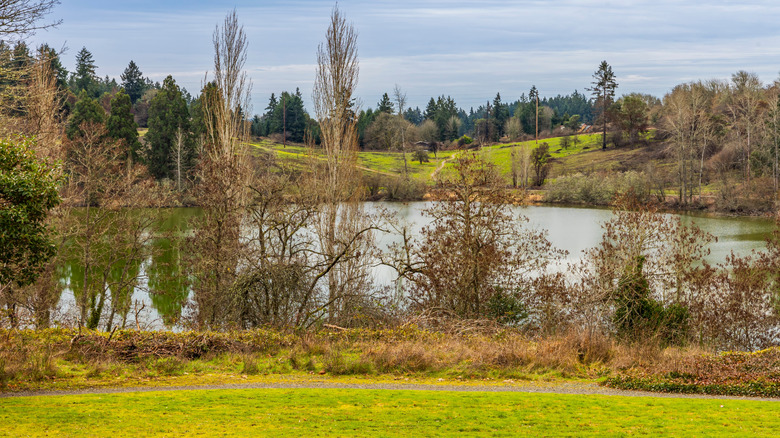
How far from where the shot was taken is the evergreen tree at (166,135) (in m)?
58.7

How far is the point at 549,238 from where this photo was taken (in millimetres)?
34469

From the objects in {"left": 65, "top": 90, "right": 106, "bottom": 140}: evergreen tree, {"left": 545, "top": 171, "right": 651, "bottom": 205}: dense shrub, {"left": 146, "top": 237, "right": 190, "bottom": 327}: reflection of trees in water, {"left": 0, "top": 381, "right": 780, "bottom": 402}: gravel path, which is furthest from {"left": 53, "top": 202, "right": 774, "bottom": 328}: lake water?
{"left": 65, "top": 90, "right": 106, "bottom": 140}: evergreen tree

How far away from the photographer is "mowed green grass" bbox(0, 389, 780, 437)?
848cm

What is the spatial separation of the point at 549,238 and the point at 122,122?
1560 inches

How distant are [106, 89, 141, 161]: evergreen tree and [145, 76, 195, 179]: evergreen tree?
3.92 meters

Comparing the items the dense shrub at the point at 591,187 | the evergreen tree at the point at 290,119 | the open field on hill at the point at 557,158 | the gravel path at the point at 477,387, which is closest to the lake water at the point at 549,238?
the gravel path at the point at 477,387

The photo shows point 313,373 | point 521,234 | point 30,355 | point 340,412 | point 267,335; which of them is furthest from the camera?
point 521,234

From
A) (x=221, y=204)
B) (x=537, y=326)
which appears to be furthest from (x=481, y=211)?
(x=221, y=204)

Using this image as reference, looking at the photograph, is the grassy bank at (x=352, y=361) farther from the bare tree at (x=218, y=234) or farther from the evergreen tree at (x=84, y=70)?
the evergreen tree at (x=84, y=70)

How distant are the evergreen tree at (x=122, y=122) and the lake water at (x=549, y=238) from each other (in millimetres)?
8261

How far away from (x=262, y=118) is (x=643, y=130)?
6460 centimetres

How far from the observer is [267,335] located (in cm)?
1456

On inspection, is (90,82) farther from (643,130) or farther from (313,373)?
(313,373)

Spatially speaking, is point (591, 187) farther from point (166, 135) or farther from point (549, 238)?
point (166, 135)
